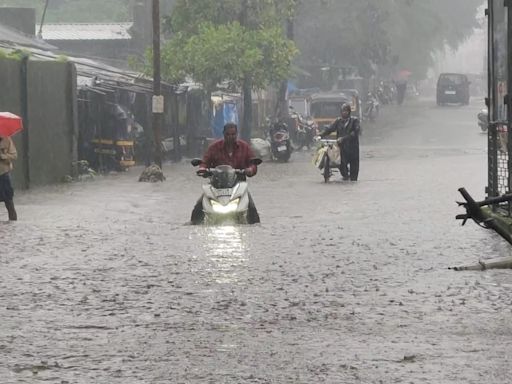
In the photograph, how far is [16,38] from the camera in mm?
38969

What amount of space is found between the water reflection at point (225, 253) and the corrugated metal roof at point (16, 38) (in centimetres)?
1987

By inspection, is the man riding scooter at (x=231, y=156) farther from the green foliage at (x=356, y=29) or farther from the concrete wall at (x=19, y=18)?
the green foliage at (x=356, y=29)

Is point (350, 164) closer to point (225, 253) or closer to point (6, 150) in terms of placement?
point (6, 150)

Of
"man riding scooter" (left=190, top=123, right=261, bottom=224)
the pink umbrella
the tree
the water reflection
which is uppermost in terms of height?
the tree

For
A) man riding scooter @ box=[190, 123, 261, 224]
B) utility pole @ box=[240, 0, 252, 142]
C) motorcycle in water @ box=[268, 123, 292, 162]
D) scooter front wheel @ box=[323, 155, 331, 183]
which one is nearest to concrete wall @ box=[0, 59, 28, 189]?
scooter front wheel @ box=[323, 155, 331, 183]

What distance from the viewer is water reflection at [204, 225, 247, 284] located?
1220 cm

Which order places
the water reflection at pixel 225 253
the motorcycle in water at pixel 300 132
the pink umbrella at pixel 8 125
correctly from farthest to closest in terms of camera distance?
1. the motorcycle in water at pixel 300 132
2. the pink umbrella at pixel 8 125
3. the water reflection at pixel 225 253

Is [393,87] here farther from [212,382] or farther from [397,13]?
[212,382]

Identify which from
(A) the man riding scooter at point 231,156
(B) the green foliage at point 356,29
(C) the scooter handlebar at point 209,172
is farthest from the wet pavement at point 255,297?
(B) the green foliage at point 356,29

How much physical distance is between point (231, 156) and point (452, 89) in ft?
219

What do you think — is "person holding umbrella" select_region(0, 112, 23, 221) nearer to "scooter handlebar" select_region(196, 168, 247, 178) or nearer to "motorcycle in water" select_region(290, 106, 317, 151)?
"scooter handlebar" select_region(196, 168, 247, 178)

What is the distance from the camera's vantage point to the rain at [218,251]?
26.8 feet

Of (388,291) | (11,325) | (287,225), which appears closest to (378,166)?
(287,225)

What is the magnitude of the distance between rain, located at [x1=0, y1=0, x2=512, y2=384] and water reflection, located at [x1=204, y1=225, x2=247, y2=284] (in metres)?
0.03
